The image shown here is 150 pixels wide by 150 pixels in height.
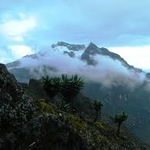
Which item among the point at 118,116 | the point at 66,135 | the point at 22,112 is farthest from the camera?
the point at 118,116

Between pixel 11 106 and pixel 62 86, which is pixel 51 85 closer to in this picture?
pixel 62 86

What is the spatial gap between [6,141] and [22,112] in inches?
395

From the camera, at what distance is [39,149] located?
5031 cm

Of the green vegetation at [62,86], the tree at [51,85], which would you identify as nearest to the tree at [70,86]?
the green vegetation at [62,86]

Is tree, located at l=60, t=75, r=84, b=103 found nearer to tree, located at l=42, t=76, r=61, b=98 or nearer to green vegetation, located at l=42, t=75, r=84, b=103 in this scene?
green vegetation, located at l=42, t=75, r=84, b=103

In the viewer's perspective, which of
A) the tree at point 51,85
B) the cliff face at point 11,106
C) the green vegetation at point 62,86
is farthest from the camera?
the green vegetation at point 62,86

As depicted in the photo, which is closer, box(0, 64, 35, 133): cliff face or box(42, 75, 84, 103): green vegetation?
box(0, 64, 35, 133): cliff face

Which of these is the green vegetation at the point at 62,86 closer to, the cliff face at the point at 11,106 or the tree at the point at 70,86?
the tree at the point at 70,86

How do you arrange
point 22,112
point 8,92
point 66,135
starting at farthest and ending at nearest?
point 8,92, point 22,112, point 66,135

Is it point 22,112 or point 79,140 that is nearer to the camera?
point 79,140

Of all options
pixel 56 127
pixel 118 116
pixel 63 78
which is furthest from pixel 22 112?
pixel 118 116

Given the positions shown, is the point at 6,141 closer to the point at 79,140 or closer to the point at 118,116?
the point at 79,140

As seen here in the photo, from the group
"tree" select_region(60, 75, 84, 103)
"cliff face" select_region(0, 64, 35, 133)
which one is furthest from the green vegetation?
"cliff face" select_region(0, 64, 35, 133)

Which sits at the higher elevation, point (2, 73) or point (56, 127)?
point (2, 73)
